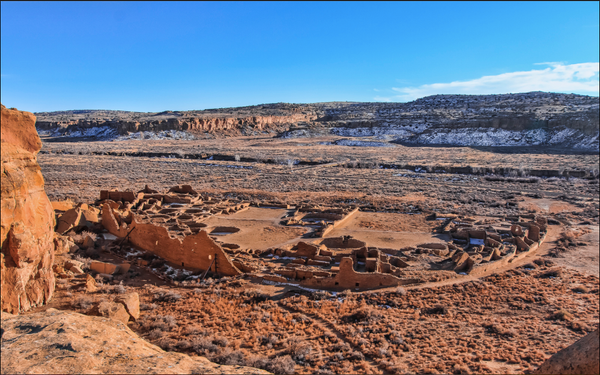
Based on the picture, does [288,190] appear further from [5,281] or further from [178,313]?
[5,281]

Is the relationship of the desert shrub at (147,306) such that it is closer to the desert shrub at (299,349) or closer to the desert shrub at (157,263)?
the desert shrub at (157,263)

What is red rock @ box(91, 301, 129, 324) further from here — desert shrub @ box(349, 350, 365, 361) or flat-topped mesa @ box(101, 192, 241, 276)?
desert shrub @ box(349, 350, 365, 361)

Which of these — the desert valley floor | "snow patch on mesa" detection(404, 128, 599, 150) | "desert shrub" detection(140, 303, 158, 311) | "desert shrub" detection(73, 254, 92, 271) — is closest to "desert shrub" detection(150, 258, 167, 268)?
the desert valley floor

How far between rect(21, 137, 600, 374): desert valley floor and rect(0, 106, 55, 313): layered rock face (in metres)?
1.04

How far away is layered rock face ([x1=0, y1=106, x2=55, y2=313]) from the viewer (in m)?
10.1

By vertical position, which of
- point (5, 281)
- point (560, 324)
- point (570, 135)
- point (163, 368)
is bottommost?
point (560, 324)

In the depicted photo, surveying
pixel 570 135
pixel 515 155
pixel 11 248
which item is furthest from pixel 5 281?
pixel 570 135

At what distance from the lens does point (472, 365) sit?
10.2 metres

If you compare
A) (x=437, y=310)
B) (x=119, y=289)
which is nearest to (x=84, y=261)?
(x=119, y=289)

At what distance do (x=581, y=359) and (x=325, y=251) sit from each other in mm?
14472

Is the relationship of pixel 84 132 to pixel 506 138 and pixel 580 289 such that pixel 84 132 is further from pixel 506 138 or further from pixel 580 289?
pixel 580 289

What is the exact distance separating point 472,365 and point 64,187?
1552 inches

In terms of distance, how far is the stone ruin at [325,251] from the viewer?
52.5ft

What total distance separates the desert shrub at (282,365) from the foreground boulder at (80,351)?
5.11ft
